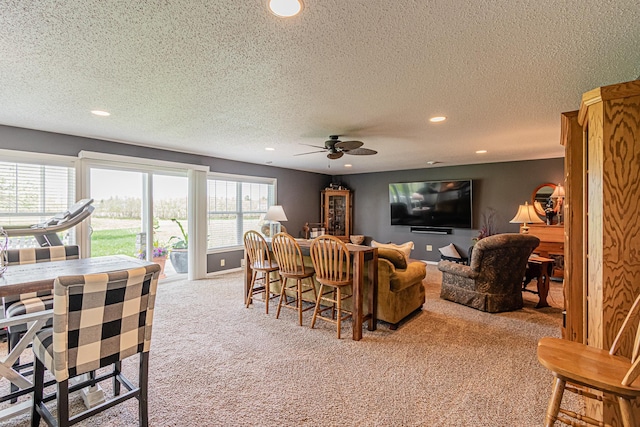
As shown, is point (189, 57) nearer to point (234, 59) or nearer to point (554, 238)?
point (234, 59)

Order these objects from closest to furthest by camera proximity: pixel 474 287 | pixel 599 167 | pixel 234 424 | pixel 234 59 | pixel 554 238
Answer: pixel 599 167 < pixel 234 424 < pixel 234 59 < pixel 474 287 < pixel 554 238

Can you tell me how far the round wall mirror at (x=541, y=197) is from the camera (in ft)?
18.9

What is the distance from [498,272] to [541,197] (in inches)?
121

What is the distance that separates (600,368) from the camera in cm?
143

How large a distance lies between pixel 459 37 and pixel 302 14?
2.87 feet

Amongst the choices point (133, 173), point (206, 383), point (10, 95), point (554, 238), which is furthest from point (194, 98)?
point (554, 238)

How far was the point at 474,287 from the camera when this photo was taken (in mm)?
3926

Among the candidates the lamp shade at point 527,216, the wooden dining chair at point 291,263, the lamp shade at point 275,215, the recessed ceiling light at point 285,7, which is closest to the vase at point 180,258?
the lamp shade at point 275,215

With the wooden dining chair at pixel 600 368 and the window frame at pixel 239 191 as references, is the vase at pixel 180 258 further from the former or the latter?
the wooden dining chair at pixel 600 368

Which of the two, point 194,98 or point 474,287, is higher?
point 194,98

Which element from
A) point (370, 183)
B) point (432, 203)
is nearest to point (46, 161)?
point (370, 183)

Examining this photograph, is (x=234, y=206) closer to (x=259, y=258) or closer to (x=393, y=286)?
(x=259, y=258)

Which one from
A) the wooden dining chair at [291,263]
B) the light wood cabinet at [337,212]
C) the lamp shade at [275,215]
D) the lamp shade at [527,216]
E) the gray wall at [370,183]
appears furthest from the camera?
the light wood cabinet at [337,212]

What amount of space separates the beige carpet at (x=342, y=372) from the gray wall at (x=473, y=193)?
9.70 feet
